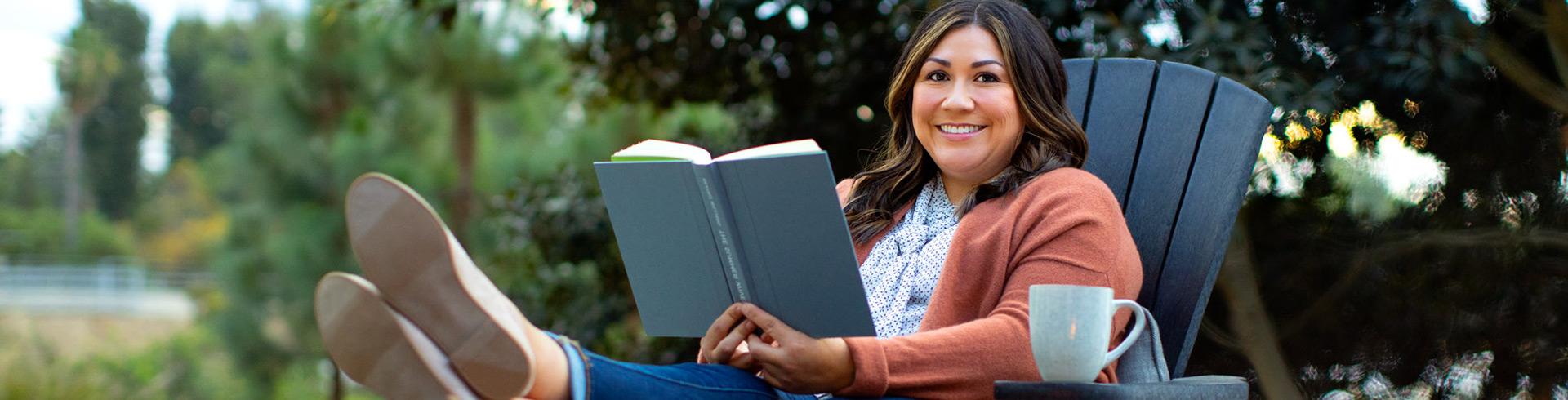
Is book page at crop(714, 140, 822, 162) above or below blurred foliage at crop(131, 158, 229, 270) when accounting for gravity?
above

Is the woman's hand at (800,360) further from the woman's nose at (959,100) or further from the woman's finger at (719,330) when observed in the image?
the woman's nose at (959,100)

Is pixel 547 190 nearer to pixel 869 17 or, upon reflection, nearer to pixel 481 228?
pixel 869 17

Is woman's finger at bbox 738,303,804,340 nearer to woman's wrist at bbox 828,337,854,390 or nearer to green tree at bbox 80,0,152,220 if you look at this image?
woman's wrist at bbox 828,337,854,390

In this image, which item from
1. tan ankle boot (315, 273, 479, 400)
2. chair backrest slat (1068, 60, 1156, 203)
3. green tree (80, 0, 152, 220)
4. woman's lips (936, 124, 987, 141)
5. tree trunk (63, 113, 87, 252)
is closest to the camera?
tan ankle boot (315, 273, 479, 400)

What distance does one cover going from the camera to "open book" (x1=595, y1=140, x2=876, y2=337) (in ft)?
3.38

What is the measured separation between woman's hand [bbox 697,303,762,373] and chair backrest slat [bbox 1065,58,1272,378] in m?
0.61

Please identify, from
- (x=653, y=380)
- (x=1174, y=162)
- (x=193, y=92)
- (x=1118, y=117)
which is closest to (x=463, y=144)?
(x=193, y=92)

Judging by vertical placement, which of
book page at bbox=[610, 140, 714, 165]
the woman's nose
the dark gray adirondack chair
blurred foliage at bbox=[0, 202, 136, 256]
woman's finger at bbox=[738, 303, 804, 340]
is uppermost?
book page at bbox=[610, 140, 714, 165]

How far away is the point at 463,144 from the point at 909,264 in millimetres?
6380

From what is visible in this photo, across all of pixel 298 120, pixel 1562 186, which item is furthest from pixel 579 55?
pixel 298 120

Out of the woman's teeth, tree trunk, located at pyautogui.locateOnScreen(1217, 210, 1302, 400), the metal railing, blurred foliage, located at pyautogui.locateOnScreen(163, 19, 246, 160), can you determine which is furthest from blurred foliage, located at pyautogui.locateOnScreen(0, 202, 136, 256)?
the woman's teeth

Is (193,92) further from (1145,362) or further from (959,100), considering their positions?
(1145,362)

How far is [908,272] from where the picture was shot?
1355mm

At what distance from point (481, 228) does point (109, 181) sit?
21.9 ft
